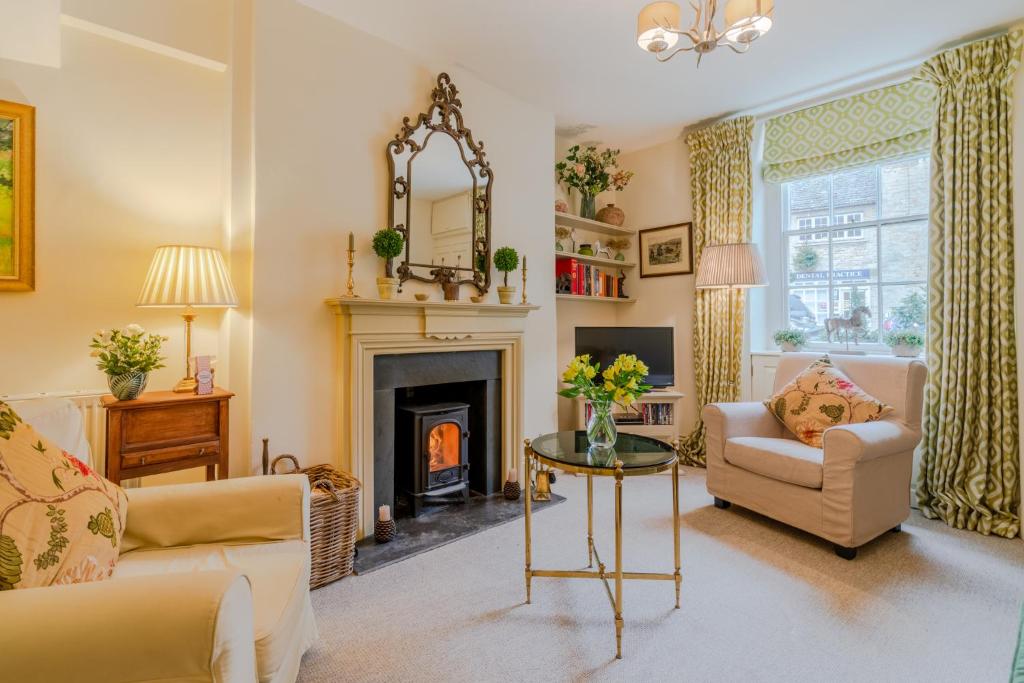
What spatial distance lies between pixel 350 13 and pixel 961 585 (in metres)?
3.81

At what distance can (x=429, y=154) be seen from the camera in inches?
110

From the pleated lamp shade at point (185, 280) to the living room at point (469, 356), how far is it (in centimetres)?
2

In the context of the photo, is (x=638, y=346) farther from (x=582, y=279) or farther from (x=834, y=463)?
(x=834, y=463)

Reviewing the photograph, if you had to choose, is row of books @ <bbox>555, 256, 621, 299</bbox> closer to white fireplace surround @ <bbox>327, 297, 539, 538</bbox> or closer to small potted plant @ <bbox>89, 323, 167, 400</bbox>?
white fireplace surround @ <bbox>327, 297, 539, 538</bbox>

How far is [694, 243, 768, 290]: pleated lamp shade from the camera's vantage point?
3301 mm

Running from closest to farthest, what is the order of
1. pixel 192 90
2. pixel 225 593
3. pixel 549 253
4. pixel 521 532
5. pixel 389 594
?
pixel 225 593
pixel 389 594
pixel 192 90
pixel 521 532
pixel 549 253

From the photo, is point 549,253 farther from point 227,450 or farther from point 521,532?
point 227,450

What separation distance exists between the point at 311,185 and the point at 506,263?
1.19 metres

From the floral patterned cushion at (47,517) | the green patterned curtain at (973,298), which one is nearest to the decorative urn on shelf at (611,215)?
the green patterned curtain at (973,298)

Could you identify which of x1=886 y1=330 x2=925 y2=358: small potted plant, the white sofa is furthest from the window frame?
the white sofa

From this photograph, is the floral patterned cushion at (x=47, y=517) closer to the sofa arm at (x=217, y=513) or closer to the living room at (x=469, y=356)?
the living room at (x=469, y=356)

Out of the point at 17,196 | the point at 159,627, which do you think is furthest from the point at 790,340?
the point at 17,196

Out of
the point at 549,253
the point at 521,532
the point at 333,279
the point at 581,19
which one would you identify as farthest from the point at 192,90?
the point at 521,532

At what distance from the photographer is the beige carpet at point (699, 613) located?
155 centimetres
